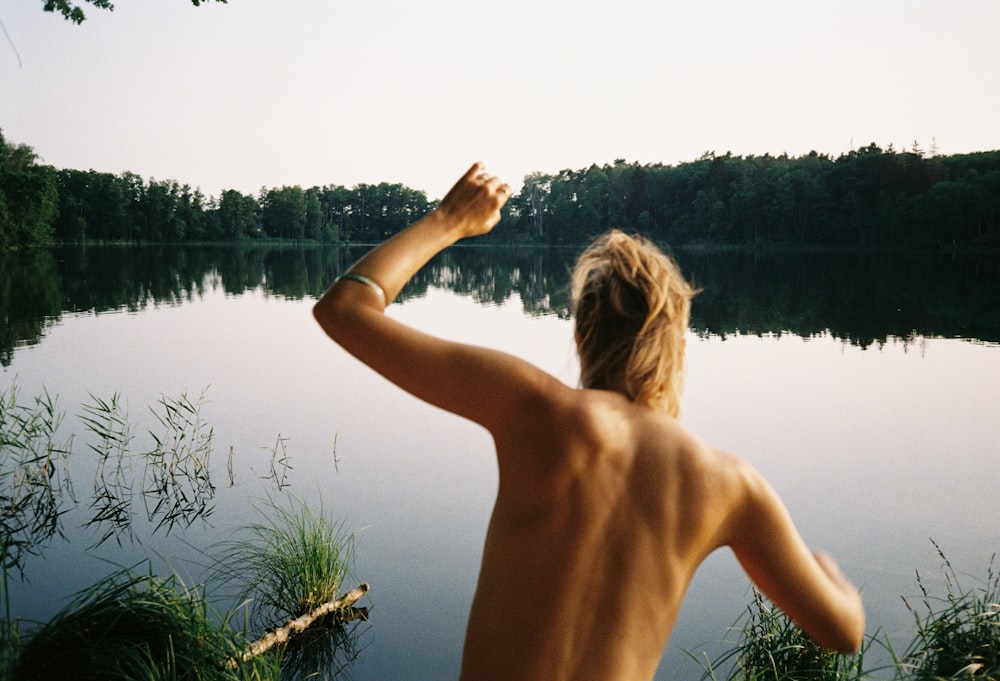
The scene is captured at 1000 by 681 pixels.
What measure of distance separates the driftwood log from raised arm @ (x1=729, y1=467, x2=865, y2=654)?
433 cm

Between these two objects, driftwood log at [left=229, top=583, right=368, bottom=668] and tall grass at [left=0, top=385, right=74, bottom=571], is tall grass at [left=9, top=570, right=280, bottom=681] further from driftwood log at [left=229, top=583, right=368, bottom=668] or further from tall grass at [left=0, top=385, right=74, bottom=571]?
tall grass at [left=0, top=385, right=74, bottom=571]

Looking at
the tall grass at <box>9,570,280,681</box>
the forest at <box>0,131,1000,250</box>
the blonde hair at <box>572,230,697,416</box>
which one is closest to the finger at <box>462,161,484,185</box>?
the blonde hair at <box>572,230,697,416</box>

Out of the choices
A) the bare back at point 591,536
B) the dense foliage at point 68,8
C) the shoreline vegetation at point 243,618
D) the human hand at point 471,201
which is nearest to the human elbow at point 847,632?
the bare back at point 591,536

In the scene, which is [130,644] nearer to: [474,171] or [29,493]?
[474,171]

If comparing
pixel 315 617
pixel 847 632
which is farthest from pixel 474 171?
pixel 315 617

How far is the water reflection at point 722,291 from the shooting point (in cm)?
2875

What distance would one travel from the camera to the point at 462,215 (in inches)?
54.5

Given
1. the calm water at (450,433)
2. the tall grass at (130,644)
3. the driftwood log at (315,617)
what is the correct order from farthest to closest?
the calm water at (450,433) → the driftwood log at (315,617) → the tall grass at (130,644)

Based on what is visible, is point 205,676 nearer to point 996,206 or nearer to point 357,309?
point 357,309

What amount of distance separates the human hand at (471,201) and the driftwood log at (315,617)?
4.26m

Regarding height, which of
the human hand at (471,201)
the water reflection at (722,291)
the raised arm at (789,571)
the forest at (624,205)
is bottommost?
the water reflection at (722,291)

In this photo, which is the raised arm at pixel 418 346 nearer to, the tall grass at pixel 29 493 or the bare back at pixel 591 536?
the bare back at pixel 591 536

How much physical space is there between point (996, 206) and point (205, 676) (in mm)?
77165

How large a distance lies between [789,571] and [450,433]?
43.6 feet
